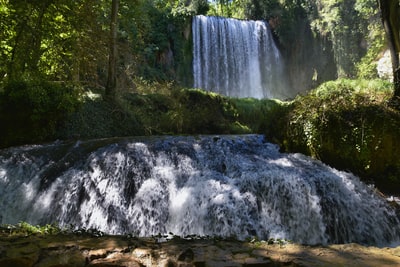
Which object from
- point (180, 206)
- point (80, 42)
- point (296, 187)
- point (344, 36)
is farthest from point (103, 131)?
point (344, 36)

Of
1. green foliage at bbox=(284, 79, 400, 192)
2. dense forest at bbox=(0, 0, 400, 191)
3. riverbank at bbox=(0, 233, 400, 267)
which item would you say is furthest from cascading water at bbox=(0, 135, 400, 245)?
riverbank at bbox=(0, 233, 400, 267)

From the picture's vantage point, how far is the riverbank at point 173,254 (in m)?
2.62

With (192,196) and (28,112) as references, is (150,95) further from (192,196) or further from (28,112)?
(192,196)

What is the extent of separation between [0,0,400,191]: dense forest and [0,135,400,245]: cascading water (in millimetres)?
1018

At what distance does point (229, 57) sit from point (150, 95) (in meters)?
12.2

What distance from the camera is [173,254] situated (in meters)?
2.83

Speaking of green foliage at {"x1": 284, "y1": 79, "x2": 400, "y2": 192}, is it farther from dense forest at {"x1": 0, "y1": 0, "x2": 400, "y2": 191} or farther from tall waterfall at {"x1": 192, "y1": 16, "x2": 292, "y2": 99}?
tall waterfall at {"x1": 192, "y1": 16, "x2": 292, "y2": 99}

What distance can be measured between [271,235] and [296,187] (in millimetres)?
1072

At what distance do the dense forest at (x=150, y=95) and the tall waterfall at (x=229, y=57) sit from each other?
1.44m

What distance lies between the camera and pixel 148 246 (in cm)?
303

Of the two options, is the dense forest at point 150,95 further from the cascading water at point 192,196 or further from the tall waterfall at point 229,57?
the tall waterfall at point 229,57

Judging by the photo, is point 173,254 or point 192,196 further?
point 192,196

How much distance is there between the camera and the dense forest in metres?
7.08

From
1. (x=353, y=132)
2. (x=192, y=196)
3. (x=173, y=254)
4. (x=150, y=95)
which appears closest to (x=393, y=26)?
(x=353, y=132)
